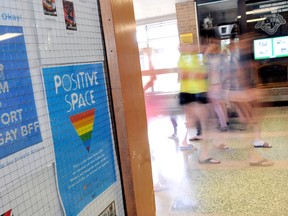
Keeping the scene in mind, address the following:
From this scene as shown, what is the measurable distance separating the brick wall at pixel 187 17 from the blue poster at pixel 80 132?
19.6 feet

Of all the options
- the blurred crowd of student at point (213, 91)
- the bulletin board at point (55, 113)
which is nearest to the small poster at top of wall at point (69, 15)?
the bulletin board at point (55, 113)

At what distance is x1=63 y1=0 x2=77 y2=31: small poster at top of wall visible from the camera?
3.00ft

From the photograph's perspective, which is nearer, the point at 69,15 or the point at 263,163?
the point at 69,15

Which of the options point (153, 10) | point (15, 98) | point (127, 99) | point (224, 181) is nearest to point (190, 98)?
point (224, 181)

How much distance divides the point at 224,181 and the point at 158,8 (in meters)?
5.30

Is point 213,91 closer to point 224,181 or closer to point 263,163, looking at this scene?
point 263,163

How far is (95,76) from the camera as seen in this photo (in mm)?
1050

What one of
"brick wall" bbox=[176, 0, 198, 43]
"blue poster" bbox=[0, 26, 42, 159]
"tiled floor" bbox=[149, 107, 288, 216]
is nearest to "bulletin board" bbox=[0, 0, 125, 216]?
"blue poster" bbox=[0, 26, 42, 159]

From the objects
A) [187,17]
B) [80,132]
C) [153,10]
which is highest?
[153,10]

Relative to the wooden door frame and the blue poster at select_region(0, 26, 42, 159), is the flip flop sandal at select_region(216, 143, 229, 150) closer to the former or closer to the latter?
Answer: the wooden door frame

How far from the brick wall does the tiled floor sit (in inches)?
110

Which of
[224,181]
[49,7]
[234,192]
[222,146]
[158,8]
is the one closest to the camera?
[49,7]

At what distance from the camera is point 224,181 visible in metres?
3.37

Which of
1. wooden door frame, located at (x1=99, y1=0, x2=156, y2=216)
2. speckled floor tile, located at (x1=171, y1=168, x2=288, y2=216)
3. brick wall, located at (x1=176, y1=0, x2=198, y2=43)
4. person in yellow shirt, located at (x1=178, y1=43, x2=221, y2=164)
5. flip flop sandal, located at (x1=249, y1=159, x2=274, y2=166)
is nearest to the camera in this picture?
wooden door frame, located at (x1=99, y1=0, x2=156, y2=216)
